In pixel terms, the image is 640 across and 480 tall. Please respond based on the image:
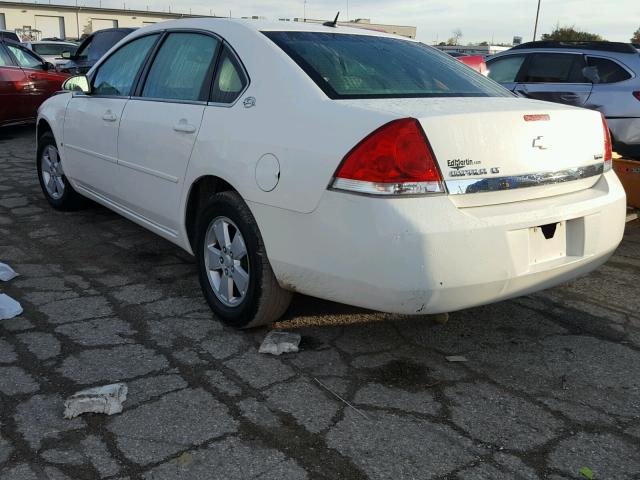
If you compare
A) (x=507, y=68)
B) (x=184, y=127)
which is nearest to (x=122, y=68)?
(x=184, y=127)

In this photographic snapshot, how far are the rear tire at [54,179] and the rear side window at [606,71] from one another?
5.44 meters

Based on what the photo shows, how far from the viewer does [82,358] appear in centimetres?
299

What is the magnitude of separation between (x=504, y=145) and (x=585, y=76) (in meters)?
5.06

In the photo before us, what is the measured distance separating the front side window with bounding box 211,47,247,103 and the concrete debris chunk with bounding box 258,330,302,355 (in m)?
1.20

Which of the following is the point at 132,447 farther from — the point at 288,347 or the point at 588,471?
the point at 588,471

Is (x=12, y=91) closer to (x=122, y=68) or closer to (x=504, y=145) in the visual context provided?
(x=122, y=68)

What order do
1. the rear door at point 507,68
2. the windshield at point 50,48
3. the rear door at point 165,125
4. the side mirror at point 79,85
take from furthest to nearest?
the windshield at point 50,48 < the rear door at point 507,68 < the side mirror at point 79,85 < the rear door at point 165,125

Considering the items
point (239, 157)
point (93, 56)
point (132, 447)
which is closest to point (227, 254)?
point (239, 157)

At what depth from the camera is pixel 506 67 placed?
8117 mm

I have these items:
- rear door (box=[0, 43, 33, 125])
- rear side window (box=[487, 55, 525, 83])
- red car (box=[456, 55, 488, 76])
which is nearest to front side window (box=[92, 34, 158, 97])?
red car (box=[456, 55, 488, 76])

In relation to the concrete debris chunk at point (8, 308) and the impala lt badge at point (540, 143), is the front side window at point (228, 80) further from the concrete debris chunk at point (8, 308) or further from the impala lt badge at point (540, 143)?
the concrete debris chunk at point (8, 308)

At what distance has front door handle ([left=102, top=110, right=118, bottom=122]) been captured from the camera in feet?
13.8

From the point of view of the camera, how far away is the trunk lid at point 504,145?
2.58 metres

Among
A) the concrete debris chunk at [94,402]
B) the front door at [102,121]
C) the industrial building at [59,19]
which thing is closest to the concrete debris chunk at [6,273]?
the front door at [102,121]
